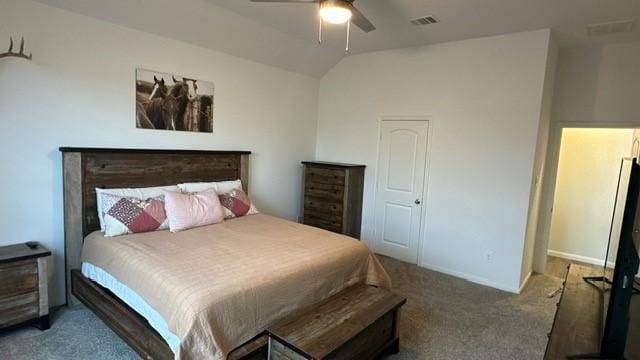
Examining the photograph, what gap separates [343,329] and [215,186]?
2.40 m

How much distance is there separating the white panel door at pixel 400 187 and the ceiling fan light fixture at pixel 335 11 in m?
2.42

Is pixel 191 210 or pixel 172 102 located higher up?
pixel 172 102

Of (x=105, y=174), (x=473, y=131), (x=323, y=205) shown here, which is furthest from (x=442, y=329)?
(x=105, y=174)

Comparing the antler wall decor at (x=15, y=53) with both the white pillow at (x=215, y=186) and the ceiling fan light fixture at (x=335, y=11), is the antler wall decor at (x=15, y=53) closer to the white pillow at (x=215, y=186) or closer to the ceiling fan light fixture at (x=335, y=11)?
the white pillow at (x=215, y=186)

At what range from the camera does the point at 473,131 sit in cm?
411

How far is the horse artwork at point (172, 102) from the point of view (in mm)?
3453

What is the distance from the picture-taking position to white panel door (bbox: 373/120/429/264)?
180 inches

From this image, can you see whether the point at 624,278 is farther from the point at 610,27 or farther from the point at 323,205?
the point at 323,205

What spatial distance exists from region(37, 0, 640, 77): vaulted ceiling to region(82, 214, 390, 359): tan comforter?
2.05m

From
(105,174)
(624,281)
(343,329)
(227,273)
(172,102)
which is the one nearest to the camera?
(624,281)

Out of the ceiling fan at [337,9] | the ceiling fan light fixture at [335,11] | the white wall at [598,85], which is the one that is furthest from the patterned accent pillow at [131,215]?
the white wall at [598,85]

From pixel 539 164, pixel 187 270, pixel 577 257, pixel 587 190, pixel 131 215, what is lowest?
pixel 577 257

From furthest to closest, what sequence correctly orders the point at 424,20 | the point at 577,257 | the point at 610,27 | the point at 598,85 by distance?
the point at 577,257 → the point at 598,85 → the point at 424,20 → the point at 610,27

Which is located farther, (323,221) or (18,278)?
(323,221)
